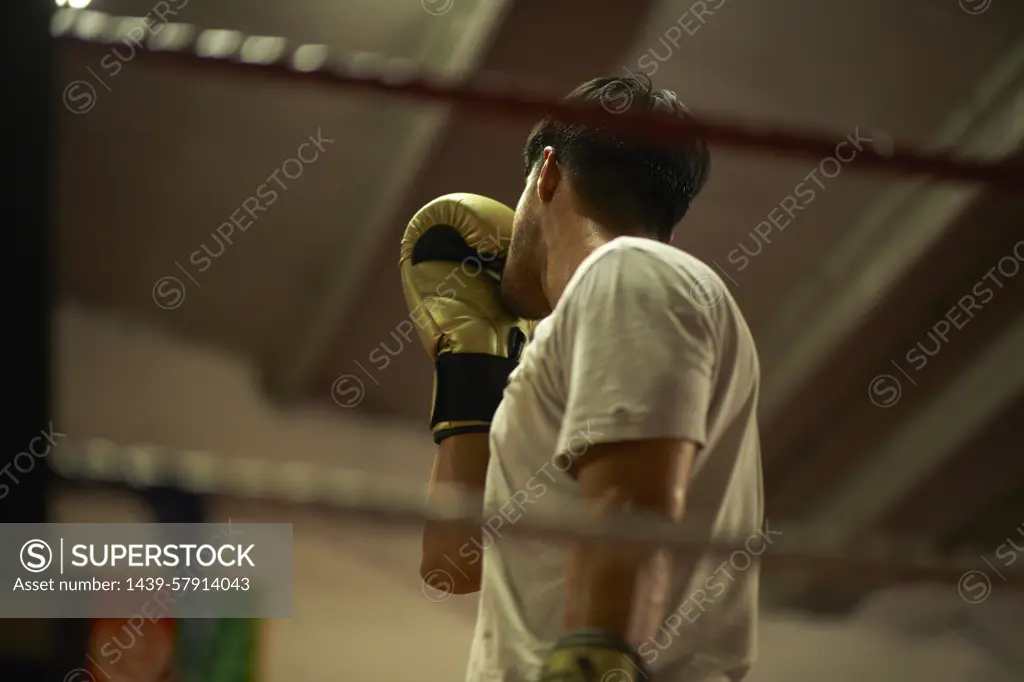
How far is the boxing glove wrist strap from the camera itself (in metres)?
1.49

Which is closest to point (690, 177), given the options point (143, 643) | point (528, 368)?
point (528, 368)

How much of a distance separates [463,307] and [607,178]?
0.41m

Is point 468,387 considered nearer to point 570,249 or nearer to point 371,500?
point 570,249

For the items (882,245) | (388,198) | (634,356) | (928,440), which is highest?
(388,198)

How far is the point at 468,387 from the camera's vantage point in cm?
152

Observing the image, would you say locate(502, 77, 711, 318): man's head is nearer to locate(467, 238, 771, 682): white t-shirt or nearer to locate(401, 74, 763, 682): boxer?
locate(401, 74, 763, 682): boxer

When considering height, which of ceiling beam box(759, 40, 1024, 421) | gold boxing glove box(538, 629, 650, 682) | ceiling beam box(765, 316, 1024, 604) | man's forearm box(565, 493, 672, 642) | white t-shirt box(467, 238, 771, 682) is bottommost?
gold boxing glove box(538, 629, 650, 682)

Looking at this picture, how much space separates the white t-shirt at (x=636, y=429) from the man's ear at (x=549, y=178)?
0.97ft

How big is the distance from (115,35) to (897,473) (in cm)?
355

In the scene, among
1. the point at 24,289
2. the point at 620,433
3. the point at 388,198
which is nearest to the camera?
the point at 24,289

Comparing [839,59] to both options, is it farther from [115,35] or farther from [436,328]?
[115,35]

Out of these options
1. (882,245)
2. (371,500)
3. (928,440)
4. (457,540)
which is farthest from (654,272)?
(928,440)

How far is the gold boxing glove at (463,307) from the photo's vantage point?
4.97ft

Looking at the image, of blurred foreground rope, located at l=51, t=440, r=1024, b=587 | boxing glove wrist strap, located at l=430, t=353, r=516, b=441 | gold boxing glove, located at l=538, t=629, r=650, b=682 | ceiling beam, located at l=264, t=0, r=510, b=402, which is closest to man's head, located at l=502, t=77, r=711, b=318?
boxing glove wrist strap, located at l=430, t=353, r=516, b=441
